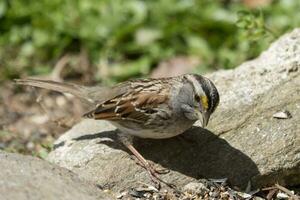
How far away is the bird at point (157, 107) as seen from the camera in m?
4.80

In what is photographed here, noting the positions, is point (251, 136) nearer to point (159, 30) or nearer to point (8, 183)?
point (8, 183)

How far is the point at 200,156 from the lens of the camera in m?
5.10

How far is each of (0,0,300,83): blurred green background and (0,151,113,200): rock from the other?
3.00 metres

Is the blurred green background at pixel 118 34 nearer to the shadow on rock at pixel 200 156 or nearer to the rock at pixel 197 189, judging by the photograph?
the shadow on rock at pixel 200 156

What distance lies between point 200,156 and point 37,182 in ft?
4.30

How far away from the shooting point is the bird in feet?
15.8

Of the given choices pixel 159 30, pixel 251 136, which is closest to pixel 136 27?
pixel 159 30

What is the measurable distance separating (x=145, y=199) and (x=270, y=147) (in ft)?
3.03

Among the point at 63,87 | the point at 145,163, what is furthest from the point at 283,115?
the point at 63,87

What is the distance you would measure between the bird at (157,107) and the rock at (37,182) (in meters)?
0.74

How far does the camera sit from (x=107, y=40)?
25.1 feet

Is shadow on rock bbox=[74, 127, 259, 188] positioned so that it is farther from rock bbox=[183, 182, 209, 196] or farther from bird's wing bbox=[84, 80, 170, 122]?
bird's wing bbox=[84, 80, 170, 122]

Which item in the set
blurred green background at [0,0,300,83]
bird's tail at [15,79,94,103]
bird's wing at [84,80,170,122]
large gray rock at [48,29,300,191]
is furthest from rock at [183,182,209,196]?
blurred green background at [0,0,300,83]

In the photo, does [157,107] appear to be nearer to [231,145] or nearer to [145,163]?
[145,163]
